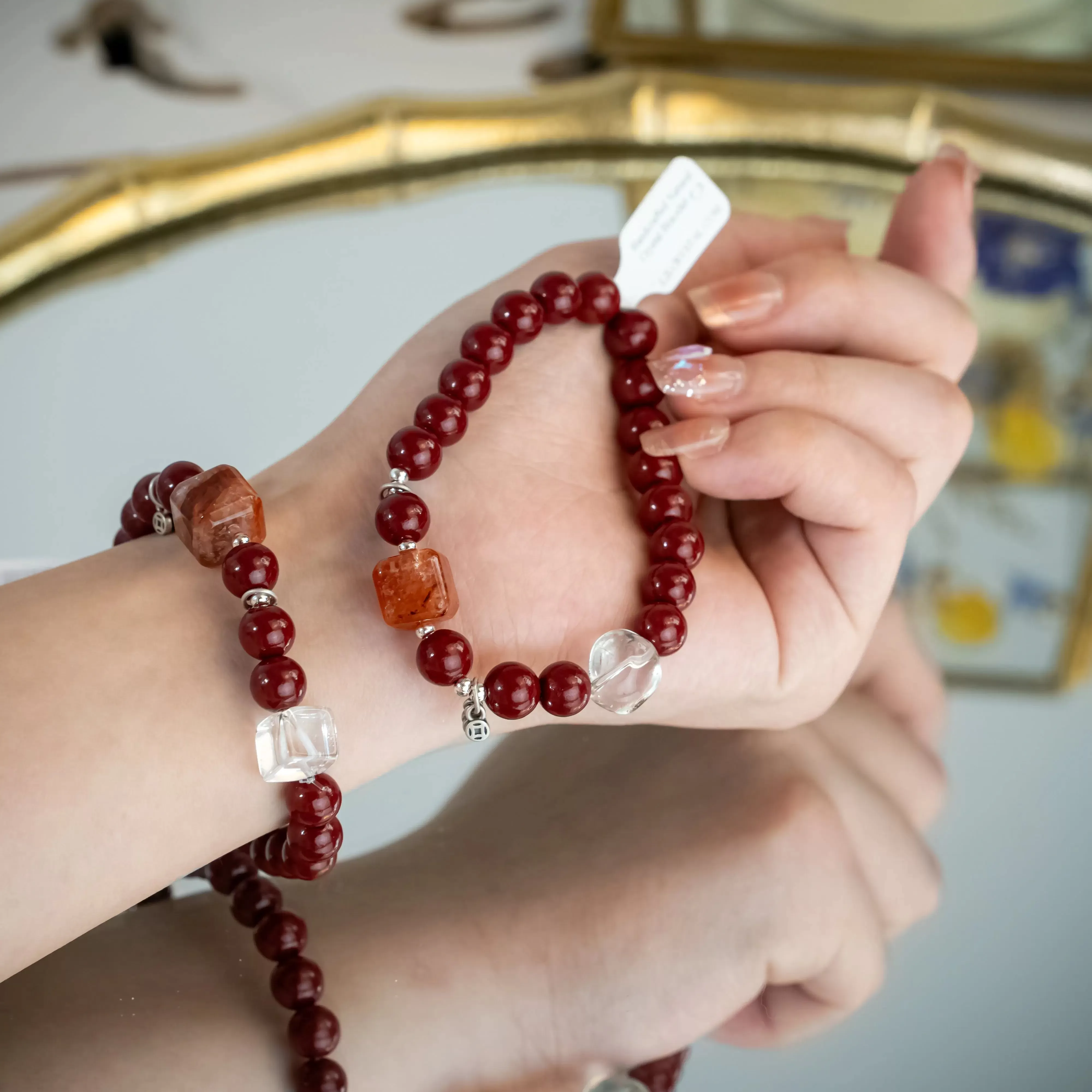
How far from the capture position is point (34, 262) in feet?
3.51

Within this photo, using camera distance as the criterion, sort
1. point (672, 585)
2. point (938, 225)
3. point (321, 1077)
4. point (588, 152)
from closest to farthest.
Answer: point (321, 1077) → point (672, 585) → point (938, 225) → point (588, 152)

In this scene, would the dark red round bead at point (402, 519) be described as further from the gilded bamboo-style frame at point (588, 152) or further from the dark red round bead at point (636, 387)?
the gilded bamboo-style frame at point (588, 152)

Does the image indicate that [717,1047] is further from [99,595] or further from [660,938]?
[99,595]

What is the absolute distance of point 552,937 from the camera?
0.70m

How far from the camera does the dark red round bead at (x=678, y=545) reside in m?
0.74

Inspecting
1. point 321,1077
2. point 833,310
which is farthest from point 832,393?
point 321,1077

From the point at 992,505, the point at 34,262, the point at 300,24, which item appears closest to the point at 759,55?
the point at 300,24

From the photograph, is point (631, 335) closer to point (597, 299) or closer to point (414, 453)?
point (597, 299)

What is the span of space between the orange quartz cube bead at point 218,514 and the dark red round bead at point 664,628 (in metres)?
0.23

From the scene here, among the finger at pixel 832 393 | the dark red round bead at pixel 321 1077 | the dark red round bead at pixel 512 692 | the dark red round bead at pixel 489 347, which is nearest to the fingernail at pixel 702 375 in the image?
the finger at pixel 832 393

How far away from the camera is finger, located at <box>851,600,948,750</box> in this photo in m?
0.84

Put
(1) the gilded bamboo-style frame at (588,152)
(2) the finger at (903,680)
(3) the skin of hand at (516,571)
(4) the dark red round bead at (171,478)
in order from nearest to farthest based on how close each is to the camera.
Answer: (3) the skin of hand at (516,571)
(4) the dark red round bead at (171,478)
(2) the finger at (903,680)
(1) the gilded bamboo-style frame at (588,152)

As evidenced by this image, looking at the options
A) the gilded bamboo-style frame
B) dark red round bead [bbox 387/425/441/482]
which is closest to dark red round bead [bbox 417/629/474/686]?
dark red round bead [bbox 387/425/441/482]

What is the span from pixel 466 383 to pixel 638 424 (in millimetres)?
114
